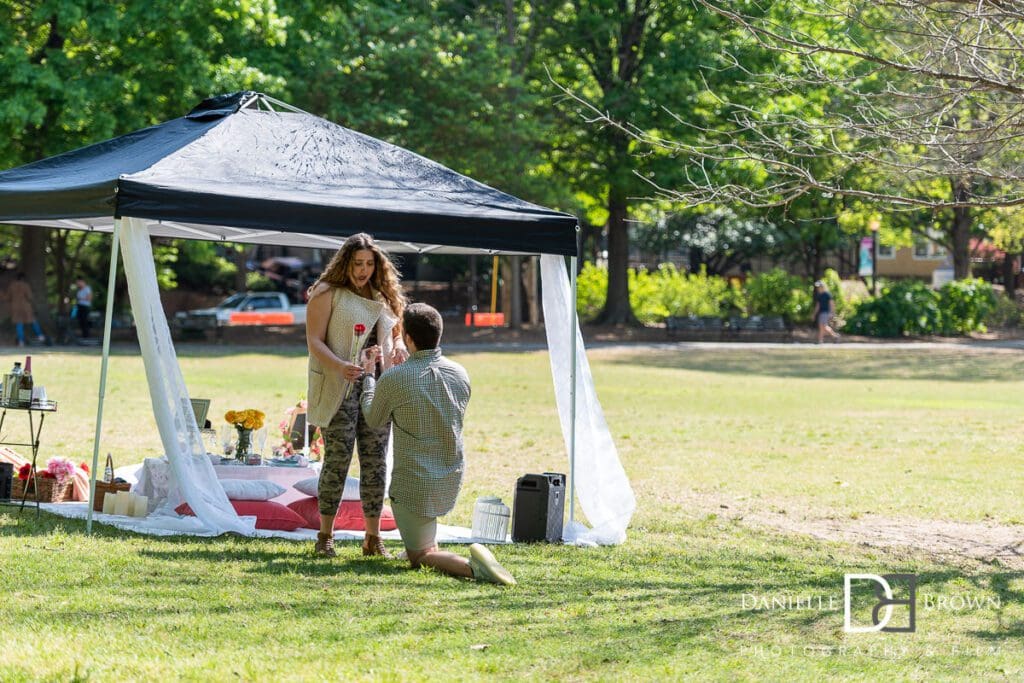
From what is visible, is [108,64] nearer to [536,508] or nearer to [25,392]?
[25,392]

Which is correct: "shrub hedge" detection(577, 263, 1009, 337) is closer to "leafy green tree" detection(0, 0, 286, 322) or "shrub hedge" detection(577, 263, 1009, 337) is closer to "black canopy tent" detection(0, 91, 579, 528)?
"leafy green tree" detection(0, 0, 286, 322)

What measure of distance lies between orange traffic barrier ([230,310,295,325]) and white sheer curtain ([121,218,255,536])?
31.1m

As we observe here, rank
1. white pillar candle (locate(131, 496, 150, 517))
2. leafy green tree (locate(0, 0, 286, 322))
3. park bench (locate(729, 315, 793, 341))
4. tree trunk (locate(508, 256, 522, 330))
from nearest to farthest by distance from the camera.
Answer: white pillar candle (locate(131, 496, 150, 517))
leafy green tree (locate(0, 0, 286, 322))
tree trunk (locate(508, 256, 522, 330))
park bench (locate(729, 315, 793, 341))

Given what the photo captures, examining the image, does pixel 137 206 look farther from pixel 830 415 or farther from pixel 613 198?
pixel 613 198

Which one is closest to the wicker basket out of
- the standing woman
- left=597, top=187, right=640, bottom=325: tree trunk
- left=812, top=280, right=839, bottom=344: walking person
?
the standing woman

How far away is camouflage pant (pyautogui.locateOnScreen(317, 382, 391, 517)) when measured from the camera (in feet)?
26.3

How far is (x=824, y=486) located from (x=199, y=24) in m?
21.7

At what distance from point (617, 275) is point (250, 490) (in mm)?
31332

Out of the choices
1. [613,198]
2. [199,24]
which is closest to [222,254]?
[613,198]

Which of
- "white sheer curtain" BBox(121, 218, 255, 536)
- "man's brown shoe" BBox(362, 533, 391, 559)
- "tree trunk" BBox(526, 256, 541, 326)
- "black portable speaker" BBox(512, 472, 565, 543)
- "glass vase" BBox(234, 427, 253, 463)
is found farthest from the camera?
"tree trunk" BBox(526, 256, 541, 326)

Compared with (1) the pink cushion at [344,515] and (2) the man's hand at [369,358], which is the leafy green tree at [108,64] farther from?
(2) the man's hand at [369,358]

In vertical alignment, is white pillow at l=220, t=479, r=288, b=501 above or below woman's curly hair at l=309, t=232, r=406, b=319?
below

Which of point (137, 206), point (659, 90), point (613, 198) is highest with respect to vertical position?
point (659, 90)

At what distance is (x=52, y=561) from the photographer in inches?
299
